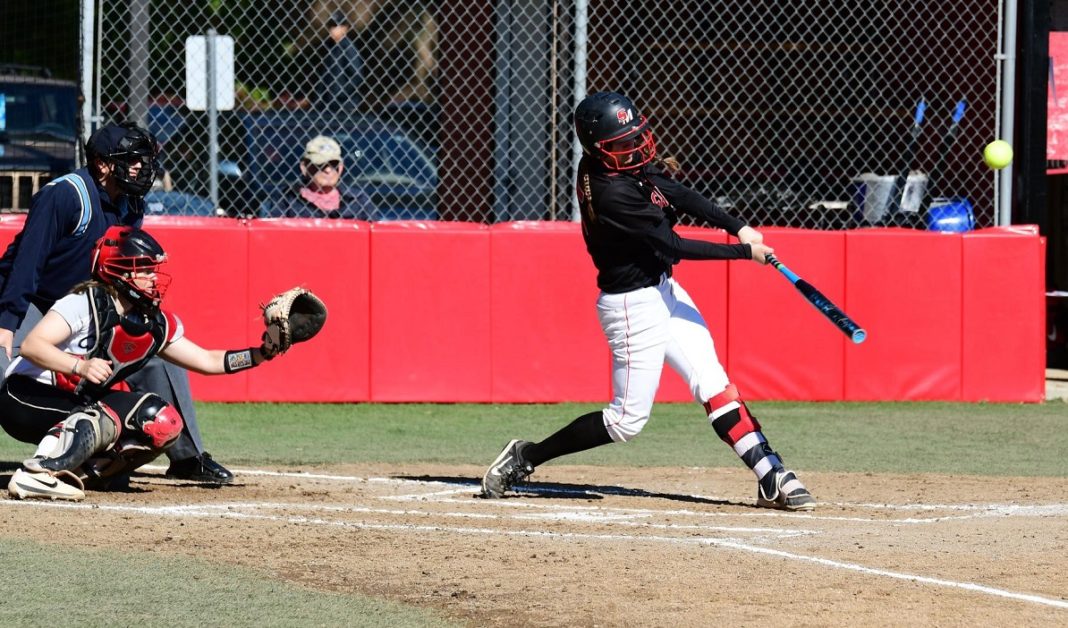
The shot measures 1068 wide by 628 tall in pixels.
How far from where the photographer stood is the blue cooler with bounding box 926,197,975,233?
37.9 ft

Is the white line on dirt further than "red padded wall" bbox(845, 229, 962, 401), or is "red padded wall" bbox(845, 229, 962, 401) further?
"red padded wall" bbox(845, 229, 962, 401)

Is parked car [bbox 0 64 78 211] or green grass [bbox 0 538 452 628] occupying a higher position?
parked car [bbox 0 64 78 211]

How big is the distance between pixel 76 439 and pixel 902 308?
19.5 ft

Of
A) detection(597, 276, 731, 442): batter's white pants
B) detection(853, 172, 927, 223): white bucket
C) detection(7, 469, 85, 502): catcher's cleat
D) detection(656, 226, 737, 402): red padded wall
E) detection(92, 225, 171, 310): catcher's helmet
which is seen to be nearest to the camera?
detection(92, 225, 171, 310): catcher's helmet

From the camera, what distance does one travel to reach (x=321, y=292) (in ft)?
32.9

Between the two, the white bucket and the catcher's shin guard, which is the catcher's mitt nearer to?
the catcher's shin guard

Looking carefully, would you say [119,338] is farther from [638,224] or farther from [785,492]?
[785,492]

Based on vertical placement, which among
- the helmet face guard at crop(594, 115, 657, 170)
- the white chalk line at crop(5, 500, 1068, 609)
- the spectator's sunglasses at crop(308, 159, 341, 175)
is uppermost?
the spectator's sunglasses at crop(308, 159, 341, 175)

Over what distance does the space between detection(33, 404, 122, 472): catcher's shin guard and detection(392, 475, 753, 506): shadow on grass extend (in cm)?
156

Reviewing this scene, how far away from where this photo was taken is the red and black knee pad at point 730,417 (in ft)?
21.3

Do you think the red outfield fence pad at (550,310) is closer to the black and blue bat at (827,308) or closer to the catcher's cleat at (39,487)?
the black and blue bat at (827,308)

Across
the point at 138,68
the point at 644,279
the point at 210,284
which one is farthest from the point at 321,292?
the point at 644,279

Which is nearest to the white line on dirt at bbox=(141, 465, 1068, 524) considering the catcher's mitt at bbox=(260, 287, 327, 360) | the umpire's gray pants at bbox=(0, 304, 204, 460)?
the umpire's gray pants at bbox=(0, 304, 204, 460)

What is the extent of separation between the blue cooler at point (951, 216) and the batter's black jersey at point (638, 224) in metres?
5.28
